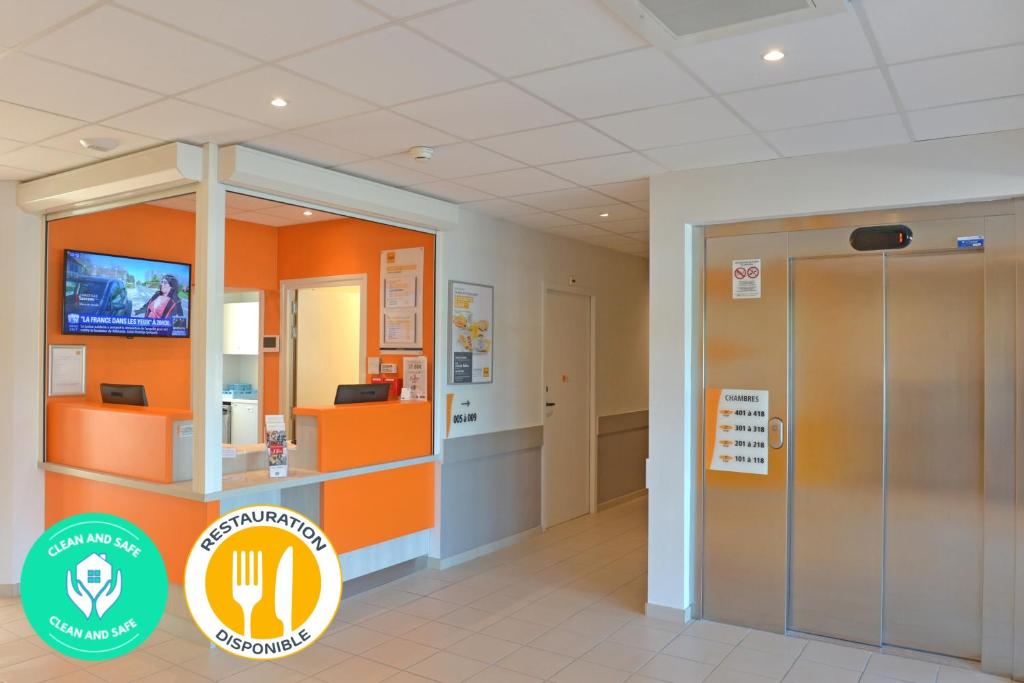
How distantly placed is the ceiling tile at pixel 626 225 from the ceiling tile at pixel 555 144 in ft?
6.38

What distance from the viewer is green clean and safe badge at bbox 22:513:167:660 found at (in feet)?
8.68

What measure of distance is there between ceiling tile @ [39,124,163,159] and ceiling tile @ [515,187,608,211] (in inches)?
96.7

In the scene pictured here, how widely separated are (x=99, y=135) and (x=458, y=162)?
191 centimetres

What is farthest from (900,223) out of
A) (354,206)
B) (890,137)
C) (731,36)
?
(354,206)

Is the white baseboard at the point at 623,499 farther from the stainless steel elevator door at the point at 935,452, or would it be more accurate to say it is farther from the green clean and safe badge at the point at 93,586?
the green clean and safe badge at the point at 93,586

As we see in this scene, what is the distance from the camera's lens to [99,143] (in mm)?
4016

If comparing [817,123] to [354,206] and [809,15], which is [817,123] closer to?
[809,15]

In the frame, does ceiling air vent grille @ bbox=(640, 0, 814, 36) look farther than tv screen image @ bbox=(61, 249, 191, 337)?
No

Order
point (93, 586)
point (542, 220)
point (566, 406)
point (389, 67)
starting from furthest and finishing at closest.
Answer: point (566, 406) < point (542, 220) < point (389, 67) < point (93, 586)

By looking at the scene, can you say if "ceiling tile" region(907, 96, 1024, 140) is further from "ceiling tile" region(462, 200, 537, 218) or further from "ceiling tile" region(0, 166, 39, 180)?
"ceiling tile" region(0, 166, 39, 180)

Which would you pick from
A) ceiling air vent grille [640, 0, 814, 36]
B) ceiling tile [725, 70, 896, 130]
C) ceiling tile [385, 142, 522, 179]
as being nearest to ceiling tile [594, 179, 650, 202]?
ceiling tile [385, 142, 522, 179]

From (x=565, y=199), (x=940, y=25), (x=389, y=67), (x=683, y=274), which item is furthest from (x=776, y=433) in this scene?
(x=389, y=67)

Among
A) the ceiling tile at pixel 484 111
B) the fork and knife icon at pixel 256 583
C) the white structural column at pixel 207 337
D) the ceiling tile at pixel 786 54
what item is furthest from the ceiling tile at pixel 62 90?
the ceiling tile at pixel 786 54

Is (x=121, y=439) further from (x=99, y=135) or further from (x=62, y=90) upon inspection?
(x=62, y=90)
